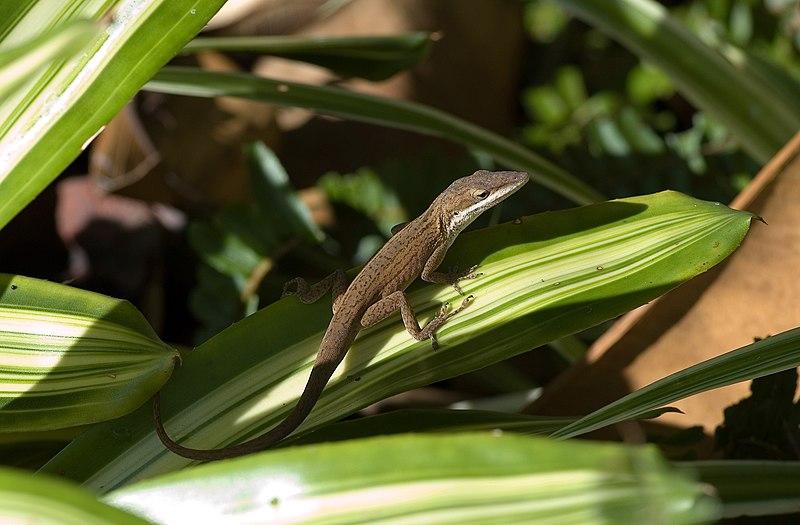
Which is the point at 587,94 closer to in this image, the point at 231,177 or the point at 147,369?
the point at 231,177

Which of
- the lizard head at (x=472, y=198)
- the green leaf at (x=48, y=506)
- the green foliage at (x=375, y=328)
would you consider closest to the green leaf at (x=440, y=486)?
the green foliage at (x=375, y=328)

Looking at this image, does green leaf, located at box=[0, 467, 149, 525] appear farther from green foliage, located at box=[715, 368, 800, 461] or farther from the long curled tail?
green foliage, located at box=[715, 368, 800, 461]

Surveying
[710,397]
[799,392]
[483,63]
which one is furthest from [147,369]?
[483,63]

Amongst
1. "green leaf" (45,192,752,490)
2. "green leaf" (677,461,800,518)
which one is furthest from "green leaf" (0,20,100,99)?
"green leaf" (677,461,800,518)

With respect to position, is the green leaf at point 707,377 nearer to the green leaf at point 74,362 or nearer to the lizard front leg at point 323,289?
the lizard front leg at point 323,289

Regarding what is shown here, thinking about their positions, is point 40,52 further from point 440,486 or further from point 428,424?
point 428,424

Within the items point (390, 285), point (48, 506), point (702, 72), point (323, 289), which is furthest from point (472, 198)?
point (48, 506)
